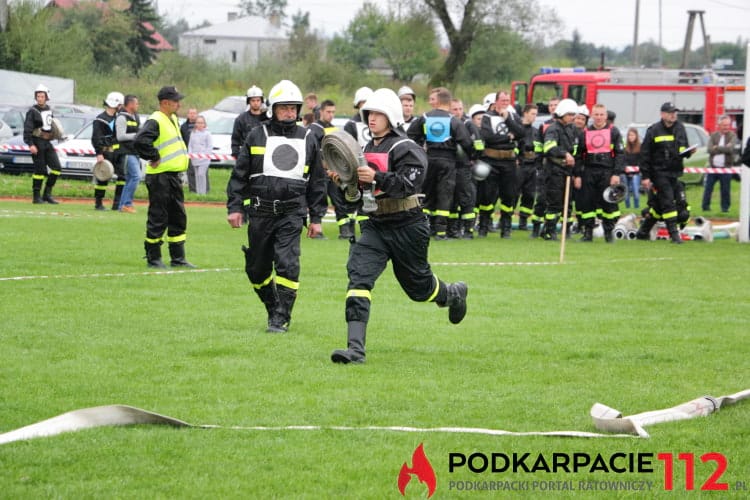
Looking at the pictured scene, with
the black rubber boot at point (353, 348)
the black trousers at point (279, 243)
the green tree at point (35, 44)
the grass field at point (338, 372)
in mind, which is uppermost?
the green tree at point (35, 44)

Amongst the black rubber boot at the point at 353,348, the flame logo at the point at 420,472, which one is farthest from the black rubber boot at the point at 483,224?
the flame logo at the point at 420,472

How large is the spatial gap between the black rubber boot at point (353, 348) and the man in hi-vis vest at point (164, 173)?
19.3 feet

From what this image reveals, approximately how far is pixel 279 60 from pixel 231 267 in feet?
188

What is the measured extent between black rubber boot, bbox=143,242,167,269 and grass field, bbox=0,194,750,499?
1.33ft

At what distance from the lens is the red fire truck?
3588 cm

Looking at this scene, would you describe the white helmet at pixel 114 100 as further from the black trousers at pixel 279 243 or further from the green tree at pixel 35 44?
the green tree at pixel 35 44

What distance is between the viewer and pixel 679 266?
16.1m

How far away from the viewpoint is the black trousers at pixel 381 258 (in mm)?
8766

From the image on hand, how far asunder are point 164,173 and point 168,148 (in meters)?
0.31

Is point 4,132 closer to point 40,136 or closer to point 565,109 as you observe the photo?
point 40,136

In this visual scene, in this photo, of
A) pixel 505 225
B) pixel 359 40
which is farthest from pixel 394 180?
pixel 359 40

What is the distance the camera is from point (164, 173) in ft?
45.9

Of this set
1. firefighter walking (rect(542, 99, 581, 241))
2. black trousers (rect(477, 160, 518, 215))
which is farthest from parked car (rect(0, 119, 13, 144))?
firefighter walking (rect(542, 99, 581, 241))

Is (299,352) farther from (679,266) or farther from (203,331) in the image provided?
(679,266)
